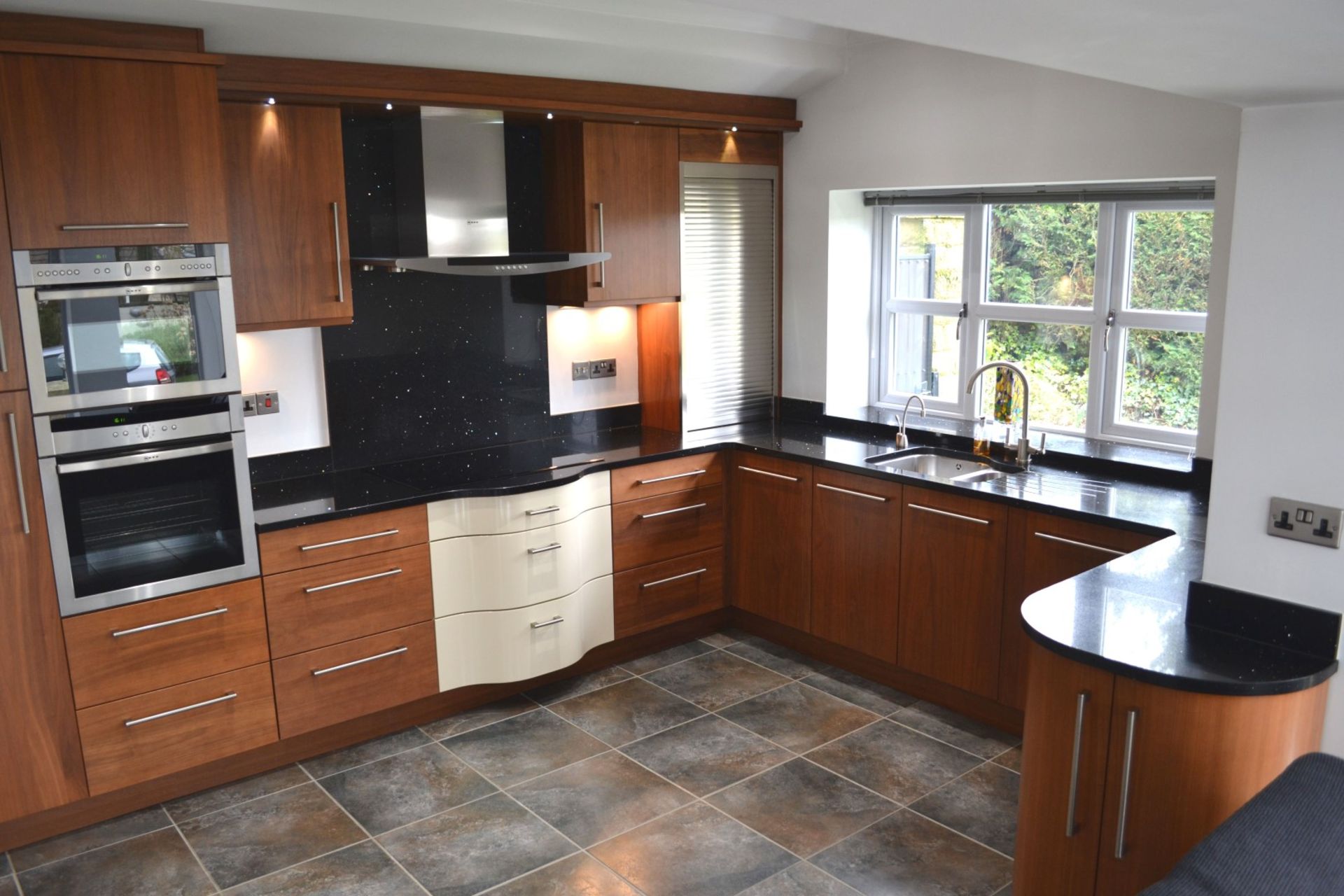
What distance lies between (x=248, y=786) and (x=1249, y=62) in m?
3.41

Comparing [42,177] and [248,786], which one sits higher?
[42,177]

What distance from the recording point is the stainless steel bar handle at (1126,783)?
2221mm

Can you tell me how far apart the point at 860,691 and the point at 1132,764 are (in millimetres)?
1935

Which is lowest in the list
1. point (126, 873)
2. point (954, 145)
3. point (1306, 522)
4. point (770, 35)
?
point (126, 873)

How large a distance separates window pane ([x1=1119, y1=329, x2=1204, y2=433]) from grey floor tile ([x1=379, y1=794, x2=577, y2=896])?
2635 millimetres

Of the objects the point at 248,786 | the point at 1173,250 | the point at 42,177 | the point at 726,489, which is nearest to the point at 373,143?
the point at 42,177

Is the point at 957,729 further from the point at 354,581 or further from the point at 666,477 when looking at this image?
the point at 354,581

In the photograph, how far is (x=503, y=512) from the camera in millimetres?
3867

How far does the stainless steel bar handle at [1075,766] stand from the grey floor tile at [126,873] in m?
2.27

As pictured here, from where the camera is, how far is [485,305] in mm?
4418

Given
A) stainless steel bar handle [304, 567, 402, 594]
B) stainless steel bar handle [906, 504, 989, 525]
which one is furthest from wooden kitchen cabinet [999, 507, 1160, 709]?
stainless steel bar handle [304, 567, 402, 594]

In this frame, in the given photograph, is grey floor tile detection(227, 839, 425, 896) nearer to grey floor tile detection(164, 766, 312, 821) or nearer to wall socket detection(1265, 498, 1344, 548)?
grey floor tile detection(164, 766, 312, 821)

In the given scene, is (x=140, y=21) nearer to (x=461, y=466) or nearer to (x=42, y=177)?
(x=42, y=177)

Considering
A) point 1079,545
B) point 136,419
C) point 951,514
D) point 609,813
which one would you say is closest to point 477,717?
point 609,813
